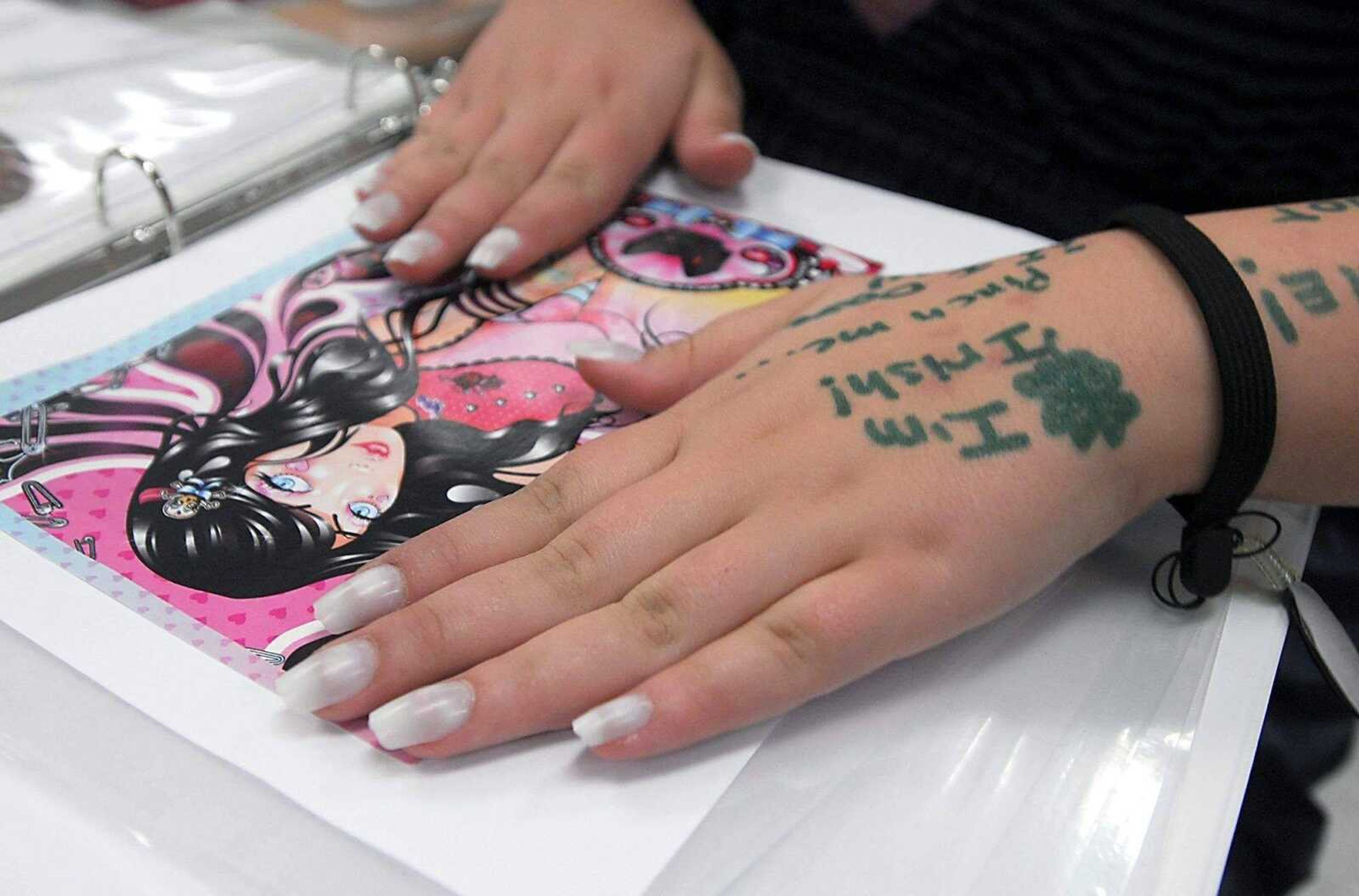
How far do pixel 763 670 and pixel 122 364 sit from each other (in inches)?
15.7

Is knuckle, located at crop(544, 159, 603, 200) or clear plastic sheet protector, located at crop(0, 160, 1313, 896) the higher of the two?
knuckle, located at crop(544, 159, 603, 200)

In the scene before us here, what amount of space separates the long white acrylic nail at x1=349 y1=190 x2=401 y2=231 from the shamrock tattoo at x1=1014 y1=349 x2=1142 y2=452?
1.32 feet

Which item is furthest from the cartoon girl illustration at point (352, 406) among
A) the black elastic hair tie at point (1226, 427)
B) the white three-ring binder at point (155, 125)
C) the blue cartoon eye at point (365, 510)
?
the black elastic hair tie at point (1226, 427)

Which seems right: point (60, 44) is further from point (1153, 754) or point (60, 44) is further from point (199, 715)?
point (1153, 754)

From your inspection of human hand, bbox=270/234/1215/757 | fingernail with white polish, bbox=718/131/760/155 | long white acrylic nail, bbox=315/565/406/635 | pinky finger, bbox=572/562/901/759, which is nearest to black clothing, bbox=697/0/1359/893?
fingernail with white polish, bbox=718/131/760/155

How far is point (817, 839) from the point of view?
15.1 inches

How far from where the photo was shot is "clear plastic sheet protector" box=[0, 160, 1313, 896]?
0.37 meters

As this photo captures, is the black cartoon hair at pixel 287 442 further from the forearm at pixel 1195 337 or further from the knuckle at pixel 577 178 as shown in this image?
the forearm at pixel 1195 337

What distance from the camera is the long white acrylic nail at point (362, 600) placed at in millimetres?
424

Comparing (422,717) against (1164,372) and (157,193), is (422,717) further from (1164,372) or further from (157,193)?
(157,193)

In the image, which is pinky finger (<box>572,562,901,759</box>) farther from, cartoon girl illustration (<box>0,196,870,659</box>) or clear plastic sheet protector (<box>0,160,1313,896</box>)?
cartoon girl illustration (<box>0,196,870,659</box>)

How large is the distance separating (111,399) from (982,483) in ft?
1.44

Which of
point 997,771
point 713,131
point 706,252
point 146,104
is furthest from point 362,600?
point 146,104

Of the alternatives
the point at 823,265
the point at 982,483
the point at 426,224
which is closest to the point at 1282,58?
the point at 823,265
